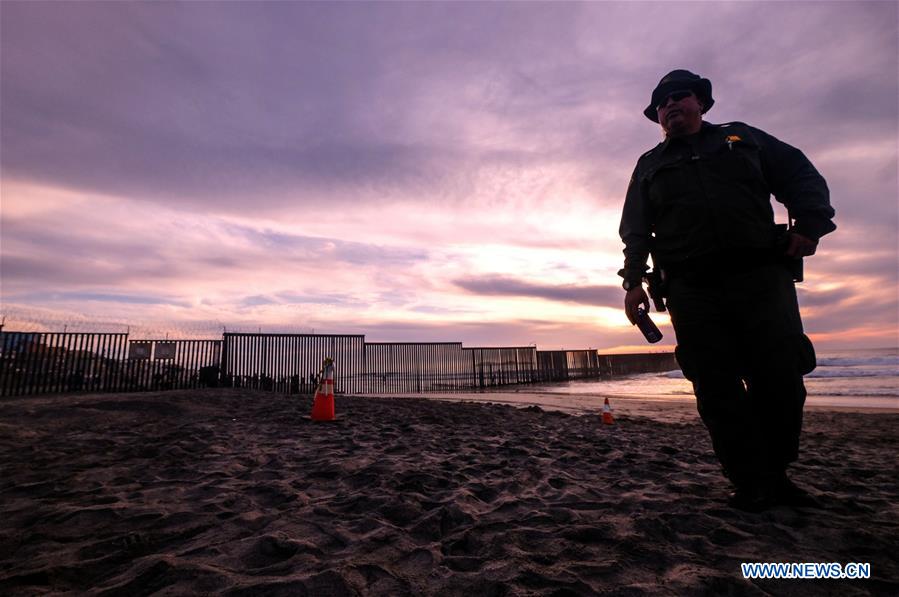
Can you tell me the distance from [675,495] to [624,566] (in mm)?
1052

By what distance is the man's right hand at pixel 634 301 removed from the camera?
2611 millimetres

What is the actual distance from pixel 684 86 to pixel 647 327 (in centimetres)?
157

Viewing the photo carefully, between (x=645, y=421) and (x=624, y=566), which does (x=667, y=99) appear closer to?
(x=624, y=566)

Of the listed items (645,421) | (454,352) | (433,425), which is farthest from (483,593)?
(454,352)

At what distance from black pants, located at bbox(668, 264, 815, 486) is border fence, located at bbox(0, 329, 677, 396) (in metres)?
14.1

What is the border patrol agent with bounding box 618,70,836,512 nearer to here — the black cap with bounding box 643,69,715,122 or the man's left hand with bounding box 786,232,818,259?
the man's left hand with bounding box 786,232,818,259

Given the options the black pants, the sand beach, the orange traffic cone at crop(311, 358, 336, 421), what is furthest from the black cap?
the orange traffic cone at crop(311, 358, 336, 421)

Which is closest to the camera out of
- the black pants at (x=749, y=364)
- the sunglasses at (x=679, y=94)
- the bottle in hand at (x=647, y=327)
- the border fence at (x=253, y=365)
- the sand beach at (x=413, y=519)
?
the sand beach at (x=413, y=519)

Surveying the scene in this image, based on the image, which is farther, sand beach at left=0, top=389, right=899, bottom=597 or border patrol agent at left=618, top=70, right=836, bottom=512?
border patrol agent at left=618, top=70, right=836, bottom=512

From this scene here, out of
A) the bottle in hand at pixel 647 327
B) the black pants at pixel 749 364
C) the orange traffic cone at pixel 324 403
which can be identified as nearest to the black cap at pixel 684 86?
the black pants at pixel 749 364

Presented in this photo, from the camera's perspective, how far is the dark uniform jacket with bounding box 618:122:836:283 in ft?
7.44

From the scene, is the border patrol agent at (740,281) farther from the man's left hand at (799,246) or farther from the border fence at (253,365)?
the border fence at (253,365)

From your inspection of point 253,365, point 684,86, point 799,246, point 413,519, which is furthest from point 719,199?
point 253,365

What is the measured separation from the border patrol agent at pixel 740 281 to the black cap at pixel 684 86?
0.16 meters
